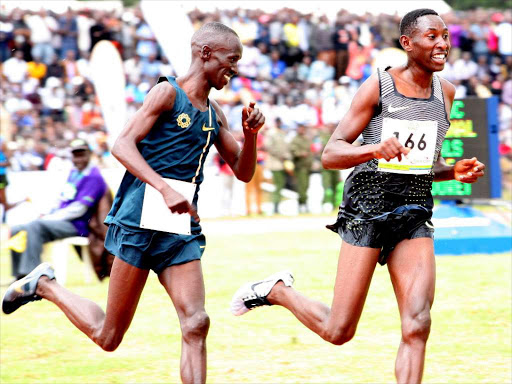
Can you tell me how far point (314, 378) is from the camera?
6574mm

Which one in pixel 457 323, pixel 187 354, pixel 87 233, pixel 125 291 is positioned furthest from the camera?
pixel 87 233

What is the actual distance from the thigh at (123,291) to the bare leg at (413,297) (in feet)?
4.66

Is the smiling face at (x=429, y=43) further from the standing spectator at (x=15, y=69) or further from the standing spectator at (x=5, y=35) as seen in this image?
the standing spectator at (x=5, y=35)

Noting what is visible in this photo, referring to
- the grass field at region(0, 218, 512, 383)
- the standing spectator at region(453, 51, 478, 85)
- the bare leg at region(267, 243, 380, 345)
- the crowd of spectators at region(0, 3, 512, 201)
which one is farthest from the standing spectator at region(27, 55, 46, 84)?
the bare leg at region(267, 243, 380, 345)

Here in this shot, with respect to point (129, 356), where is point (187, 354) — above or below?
above

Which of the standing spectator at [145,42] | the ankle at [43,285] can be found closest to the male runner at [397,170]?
the ankle at [43,285]

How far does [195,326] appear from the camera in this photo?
500 cm

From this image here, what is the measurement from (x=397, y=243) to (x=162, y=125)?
1472 millimetres

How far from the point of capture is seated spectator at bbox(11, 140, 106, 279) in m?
10.7

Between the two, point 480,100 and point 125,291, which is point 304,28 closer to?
point 480,100

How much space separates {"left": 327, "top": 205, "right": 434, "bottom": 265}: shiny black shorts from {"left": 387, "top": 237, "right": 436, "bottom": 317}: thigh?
0.05 metres

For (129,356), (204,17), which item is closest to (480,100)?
(129,356)

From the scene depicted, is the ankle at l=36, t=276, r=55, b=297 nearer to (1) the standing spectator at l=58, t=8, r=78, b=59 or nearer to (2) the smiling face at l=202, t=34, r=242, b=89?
(2) the smiling face at l=202, t=34, r=242, b=89

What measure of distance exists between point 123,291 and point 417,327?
1.63m
